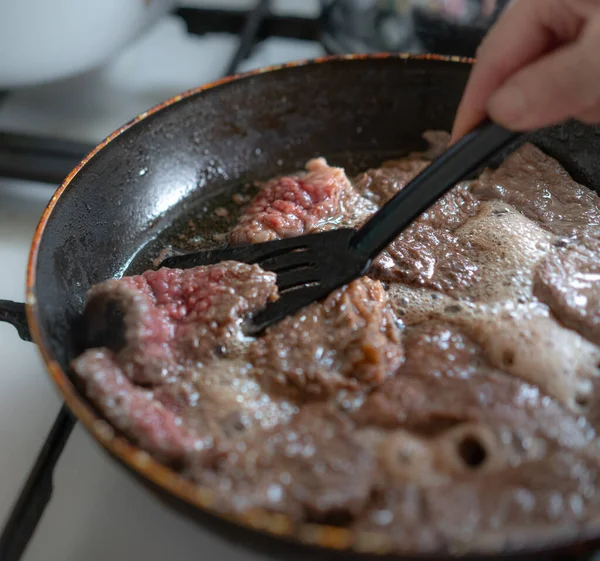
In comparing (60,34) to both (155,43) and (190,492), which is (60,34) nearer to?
(155,43)

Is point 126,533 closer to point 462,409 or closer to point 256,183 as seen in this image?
point 462,409

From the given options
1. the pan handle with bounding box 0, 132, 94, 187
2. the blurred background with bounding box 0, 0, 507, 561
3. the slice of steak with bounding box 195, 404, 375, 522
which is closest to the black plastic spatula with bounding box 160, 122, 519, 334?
the slice of steak with bounding box 195, 404, 375, 522

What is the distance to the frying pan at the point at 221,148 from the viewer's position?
0.93m

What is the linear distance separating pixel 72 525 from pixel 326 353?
412 millimetres

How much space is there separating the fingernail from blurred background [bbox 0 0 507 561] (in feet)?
1.99

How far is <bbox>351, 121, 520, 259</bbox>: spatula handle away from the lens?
2.73 ft

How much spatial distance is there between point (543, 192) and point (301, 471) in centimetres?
70

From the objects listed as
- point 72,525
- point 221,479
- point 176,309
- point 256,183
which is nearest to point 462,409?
point 221,479

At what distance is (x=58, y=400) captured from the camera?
95cm

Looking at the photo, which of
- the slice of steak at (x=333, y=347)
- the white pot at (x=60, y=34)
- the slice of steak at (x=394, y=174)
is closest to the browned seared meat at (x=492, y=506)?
the slice of steak at (x=333, y=347)

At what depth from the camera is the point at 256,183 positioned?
1.25 m

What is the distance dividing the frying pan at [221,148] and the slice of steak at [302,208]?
0.15m

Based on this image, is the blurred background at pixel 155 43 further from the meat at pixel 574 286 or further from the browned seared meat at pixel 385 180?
the meat at pixel 574 286

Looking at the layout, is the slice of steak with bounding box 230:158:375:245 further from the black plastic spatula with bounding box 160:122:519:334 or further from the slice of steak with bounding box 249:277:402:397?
the slice of steak with bounding box 249:277:402:397
